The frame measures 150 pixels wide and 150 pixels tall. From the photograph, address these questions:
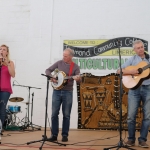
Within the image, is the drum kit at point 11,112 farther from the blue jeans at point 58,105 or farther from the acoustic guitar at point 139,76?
the acoustic guitar at point 139,76

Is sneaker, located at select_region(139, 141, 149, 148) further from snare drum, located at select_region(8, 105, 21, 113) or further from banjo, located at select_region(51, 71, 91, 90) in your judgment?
snare drum, located at select_region(8, 105, 21, 113)

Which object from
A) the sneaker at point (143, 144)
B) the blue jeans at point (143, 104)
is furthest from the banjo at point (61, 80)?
the sneaker at point (143, 144)

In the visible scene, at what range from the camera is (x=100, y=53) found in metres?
6.95

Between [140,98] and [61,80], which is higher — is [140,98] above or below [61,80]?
below

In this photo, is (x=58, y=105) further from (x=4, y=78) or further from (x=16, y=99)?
(x=16, y=99)

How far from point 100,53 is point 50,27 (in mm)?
1537

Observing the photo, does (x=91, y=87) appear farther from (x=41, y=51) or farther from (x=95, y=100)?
(x=41, y=51)

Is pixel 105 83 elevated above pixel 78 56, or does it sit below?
below

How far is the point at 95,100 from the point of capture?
6406 mm

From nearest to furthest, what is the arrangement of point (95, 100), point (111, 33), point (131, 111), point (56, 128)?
point (131, 111), point (56, 128), point (95, 100), point (111, 33)

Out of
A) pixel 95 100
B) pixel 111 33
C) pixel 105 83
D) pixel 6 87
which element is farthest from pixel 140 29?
pixel 6 87

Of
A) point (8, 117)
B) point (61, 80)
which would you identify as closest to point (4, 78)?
point (61, 80)

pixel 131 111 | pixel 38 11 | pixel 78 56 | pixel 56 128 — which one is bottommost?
pixel 56 128

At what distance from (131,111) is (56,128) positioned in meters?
1.18
